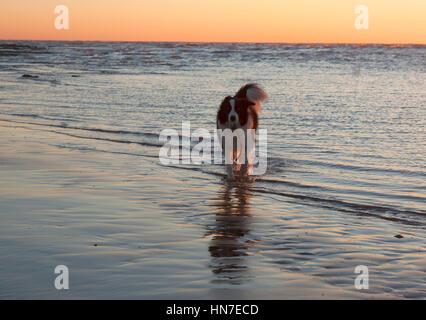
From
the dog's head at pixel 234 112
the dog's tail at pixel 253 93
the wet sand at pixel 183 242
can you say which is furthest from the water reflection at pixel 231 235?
the dog's tail at pixel 253 93

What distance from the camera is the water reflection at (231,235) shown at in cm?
403

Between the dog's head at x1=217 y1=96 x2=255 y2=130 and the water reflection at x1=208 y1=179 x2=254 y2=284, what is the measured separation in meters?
1.26

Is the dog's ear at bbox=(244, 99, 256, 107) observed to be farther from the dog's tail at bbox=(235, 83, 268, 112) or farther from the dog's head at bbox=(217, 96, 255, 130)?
the dog's tail at bbox=(235, 83, 268, 112)

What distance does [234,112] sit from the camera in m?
8.22

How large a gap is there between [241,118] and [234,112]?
20cm

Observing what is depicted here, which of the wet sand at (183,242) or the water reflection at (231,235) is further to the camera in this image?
the water reflection at (231,235)

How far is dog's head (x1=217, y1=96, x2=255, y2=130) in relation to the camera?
8.25 meters

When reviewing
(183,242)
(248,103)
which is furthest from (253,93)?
(183,242)
